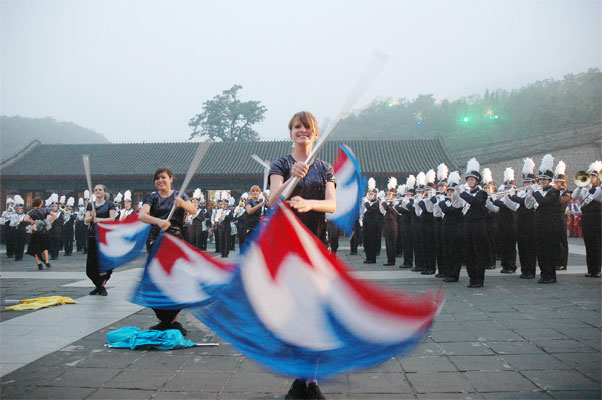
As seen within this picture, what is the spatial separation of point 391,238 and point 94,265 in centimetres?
799

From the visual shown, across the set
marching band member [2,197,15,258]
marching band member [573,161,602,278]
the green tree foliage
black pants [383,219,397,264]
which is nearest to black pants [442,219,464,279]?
marching band member [573,161,602,278]

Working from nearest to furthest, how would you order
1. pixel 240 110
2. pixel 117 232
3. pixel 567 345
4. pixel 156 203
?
pixel 567 345 < pixel 156 203 < pixel 117 232 < pixel 240 110

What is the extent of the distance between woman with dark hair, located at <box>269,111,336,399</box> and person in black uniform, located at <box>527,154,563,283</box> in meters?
7.13

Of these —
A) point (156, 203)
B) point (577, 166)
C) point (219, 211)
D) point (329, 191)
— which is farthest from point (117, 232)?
point (577, 166)

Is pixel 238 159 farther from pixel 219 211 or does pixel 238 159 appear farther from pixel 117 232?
pixel 117 232

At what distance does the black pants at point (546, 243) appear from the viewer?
8.77 m

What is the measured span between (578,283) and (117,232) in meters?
8.20

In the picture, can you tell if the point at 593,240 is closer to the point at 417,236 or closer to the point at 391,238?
the point at 417,236

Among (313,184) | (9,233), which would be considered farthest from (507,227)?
(9,233)

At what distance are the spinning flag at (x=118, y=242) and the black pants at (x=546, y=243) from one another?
722cm

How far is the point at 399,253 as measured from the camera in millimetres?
15680

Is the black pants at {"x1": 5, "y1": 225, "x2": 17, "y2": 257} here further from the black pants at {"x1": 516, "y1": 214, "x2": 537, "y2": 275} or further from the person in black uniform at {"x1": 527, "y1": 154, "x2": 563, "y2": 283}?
the person in black uniform at {"x1": 527, "y1": 154, "x2": 563, "y2": 283}

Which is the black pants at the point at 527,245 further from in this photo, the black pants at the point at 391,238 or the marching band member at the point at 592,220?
the black pants at the point at 391,238

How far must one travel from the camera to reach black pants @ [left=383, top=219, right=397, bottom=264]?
12.9 meters
